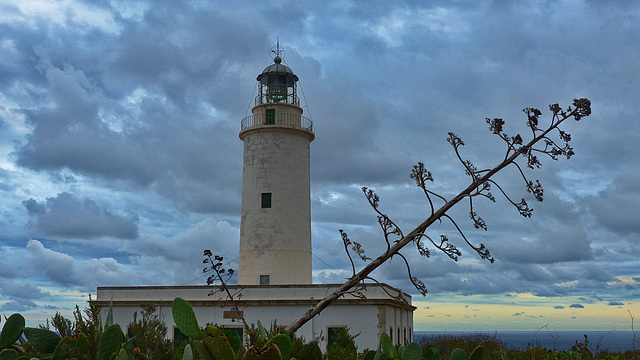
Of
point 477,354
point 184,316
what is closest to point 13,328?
point 184,316

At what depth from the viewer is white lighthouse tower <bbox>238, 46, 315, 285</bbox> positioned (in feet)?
81.1

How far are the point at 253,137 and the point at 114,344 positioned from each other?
22.5 m

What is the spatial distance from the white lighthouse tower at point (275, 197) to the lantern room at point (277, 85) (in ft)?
0.22

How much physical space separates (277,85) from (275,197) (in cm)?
558

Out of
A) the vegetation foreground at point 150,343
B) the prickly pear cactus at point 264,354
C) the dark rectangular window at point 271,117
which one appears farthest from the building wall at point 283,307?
the prickly pear cactus at point 264,354

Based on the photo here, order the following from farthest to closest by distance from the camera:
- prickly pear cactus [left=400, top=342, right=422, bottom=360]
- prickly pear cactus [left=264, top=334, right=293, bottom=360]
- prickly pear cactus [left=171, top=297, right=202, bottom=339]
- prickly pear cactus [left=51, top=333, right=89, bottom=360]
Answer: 1. prickly pear cactus [left=400, top=342, right=422, bottom=360]
2. prickly pear cactus [left=51, top=333, right=89, bottom=360]
3. prickly pear cactus [left=171, top=297, right=202, bottom=339]
4. prickly pear cactus [left=264, top=334, right=293, bottom=360]

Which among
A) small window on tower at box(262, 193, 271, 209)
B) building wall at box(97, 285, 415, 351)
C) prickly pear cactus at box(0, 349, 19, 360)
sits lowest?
building wall at box(97, 285, 415, 351)

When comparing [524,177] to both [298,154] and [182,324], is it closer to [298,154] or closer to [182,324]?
[182,324]

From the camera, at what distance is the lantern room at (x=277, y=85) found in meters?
27.4

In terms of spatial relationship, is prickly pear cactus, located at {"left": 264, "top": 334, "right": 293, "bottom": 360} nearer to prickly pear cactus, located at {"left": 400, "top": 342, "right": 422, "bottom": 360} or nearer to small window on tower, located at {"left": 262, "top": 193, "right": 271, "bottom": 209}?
prickly pear cactus, located at {"left": 400, "top": 342, "right": 422, "bottom": 360}

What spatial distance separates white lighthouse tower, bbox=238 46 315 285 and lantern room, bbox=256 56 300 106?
7 cm

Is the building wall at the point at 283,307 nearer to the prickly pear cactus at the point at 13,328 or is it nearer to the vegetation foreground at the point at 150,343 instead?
the vegetation foreground at the point at 150,343

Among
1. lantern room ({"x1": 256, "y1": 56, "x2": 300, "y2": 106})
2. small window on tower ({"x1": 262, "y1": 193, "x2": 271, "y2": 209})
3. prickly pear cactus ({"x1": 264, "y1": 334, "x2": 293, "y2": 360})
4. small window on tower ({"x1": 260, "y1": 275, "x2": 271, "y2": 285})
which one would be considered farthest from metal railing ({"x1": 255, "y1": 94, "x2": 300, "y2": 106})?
prickly pear cactus ({"x1": 264, "y1": 334, "x2": 293, "y2": 360})

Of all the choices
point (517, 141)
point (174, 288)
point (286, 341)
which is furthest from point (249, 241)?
point (286, 341)
